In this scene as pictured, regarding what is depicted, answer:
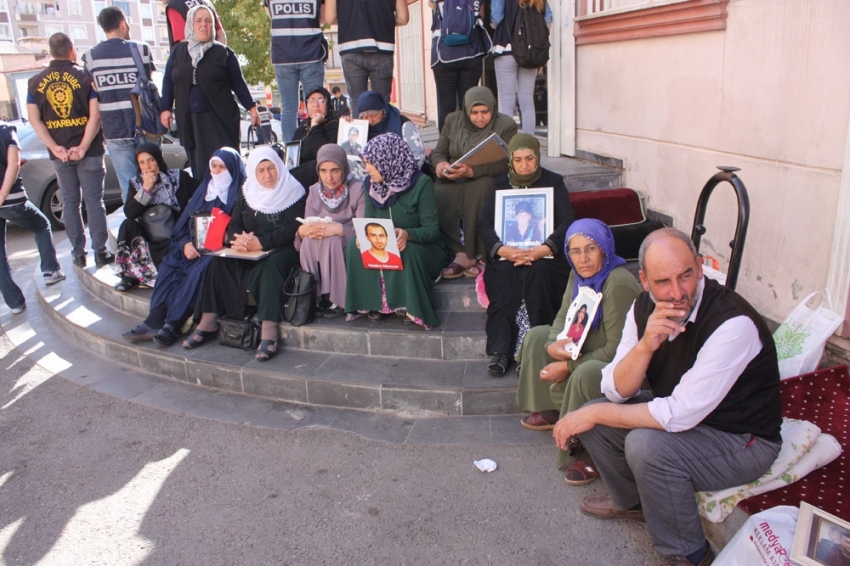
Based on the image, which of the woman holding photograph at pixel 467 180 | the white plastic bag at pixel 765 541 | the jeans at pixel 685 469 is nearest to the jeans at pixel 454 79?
the woman holding photograph at pixel 467 180

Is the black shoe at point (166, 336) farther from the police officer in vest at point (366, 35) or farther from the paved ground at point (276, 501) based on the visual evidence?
the police officer in vest at point (366, 35)

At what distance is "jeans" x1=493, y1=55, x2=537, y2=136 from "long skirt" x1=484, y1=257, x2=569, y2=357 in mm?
2752

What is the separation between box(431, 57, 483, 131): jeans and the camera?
654 centimetres

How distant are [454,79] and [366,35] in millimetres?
977

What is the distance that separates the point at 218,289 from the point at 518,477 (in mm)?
2900

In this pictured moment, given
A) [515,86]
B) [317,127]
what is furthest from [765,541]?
[515,86]

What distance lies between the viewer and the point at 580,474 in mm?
3512

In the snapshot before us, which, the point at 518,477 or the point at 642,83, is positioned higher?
the point at 642,83

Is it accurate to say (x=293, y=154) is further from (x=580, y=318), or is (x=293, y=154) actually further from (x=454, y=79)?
(x=580, y=318)

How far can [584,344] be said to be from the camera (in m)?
3.66

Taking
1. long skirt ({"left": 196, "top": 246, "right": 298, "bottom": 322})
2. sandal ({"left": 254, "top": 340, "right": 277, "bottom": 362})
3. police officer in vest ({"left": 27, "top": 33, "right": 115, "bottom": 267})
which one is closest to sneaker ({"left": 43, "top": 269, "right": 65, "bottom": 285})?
police officer in vest ({"left": 27, "top": 33, "right": 115, "bottom": 267})

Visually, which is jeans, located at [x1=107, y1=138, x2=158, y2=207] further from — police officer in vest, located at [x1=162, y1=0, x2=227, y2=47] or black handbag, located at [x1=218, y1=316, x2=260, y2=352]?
black handbag, located at [x1=218, y1=316, x2=260, y2=352]

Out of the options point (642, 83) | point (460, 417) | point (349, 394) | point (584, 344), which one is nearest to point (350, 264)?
point (349, 394)

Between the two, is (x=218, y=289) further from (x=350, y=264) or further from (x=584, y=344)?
(x=584, y=344)
